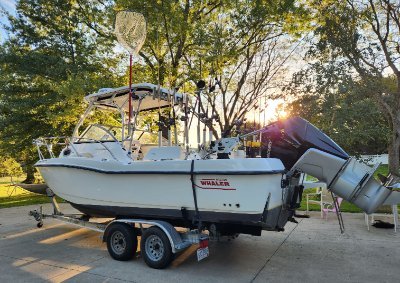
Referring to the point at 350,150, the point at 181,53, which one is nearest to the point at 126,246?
the point at 350,150

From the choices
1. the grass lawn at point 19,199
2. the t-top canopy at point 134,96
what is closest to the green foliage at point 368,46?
the t-top canopy at point 134,96

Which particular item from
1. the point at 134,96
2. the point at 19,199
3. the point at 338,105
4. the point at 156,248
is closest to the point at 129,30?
the point at 134,96

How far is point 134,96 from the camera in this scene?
6.15 metres

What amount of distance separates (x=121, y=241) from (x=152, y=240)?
648 mm

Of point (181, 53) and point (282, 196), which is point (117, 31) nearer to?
point (282, 196)

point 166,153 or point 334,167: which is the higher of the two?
point 166,153

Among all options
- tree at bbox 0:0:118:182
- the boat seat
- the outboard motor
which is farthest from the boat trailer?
tree at bbox 0:0:118:182

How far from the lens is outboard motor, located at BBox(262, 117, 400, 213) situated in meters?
4.50

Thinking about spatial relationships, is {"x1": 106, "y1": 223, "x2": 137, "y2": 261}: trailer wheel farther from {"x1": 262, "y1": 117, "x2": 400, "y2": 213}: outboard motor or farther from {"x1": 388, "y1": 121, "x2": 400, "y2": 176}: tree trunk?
{"x1": 388, "y1": 121, "x2": 400, "y2": 176}: tree trunk

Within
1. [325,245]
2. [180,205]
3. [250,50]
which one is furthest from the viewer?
[250,50]

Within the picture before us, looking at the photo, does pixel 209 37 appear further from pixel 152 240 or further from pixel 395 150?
pixel 152 240

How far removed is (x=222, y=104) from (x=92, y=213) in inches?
430

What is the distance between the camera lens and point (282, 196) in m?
4.50

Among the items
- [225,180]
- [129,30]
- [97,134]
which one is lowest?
[225,180]
